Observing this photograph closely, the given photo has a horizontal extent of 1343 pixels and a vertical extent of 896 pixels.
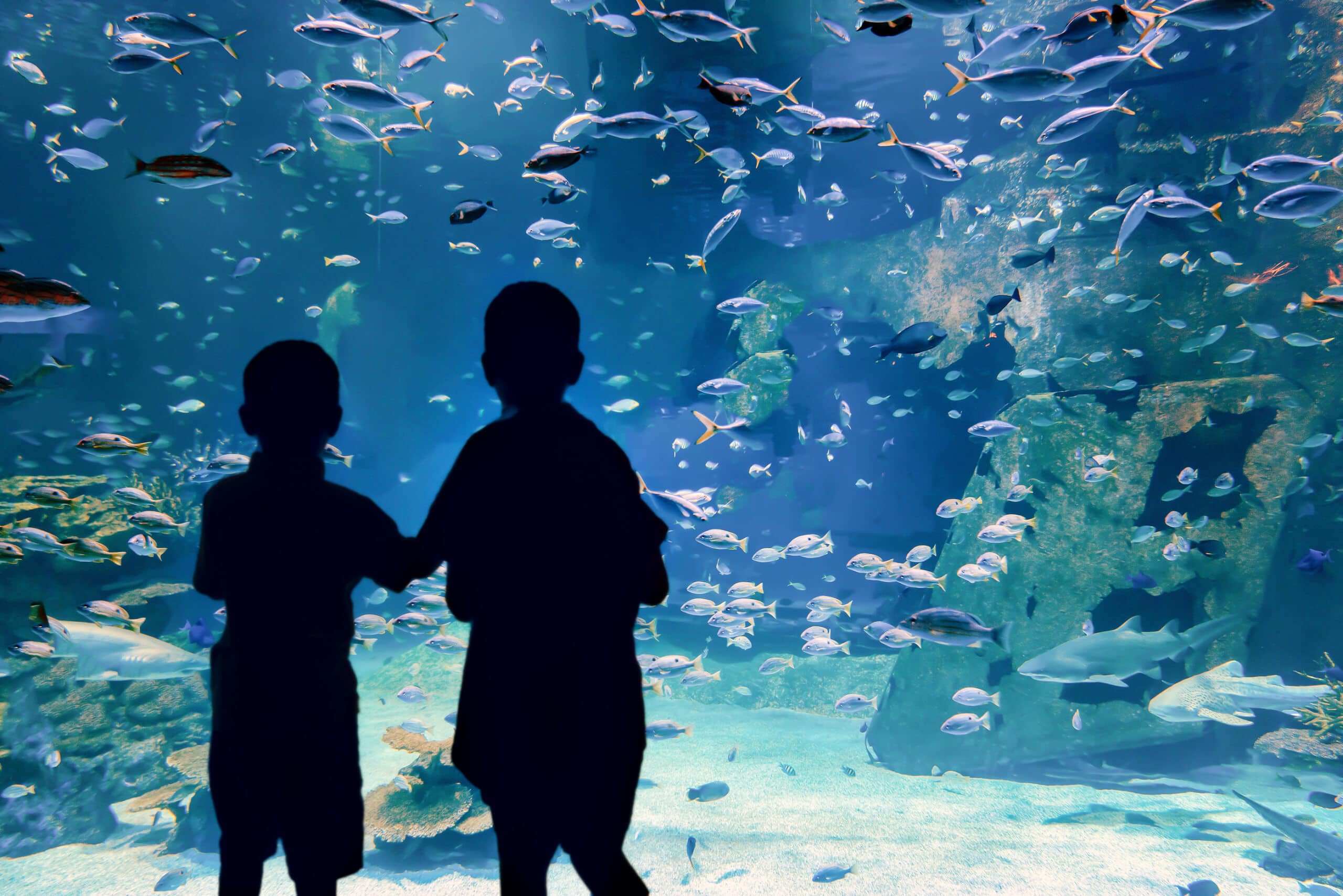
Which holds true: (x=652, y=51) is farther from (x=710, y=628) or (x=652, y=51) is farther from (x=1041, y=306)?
(x=710, y=628)

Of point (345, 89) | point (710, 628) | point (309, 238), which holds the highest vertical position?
point (309, 238)

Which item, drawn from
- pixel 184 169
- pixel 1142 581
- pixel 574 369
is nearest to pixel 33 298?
pixel 184 169

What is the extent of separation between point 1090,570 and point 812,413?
679 centimetres

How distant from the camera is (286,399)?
1.85m

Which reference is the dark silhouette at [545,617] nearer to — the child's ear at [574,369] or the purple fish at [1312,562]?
the child's ear at [574,369]

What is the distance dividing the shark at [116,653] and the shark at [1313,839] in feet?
36.2

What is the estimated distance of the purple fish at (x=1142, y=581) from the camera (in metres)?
8.02

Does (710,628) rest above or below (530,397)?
below

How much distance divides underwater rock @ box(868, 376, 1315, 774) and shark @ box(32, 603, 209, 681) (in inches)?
395

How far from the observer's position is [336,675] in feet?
6.01

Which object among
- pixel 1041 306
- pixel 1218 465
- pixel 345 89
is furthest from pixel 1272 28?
pixel 345 89

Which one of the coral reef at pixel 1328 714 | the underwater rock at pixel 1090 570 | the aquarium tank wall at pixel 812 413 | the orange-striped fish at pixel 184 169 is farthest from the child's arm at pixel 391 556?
the coral reef at pixel 1328 714

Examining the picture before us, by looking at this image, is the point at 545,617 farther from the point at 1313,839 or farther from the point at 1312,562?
the point at 1312,562

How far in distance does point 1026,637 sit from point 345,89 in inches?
432
